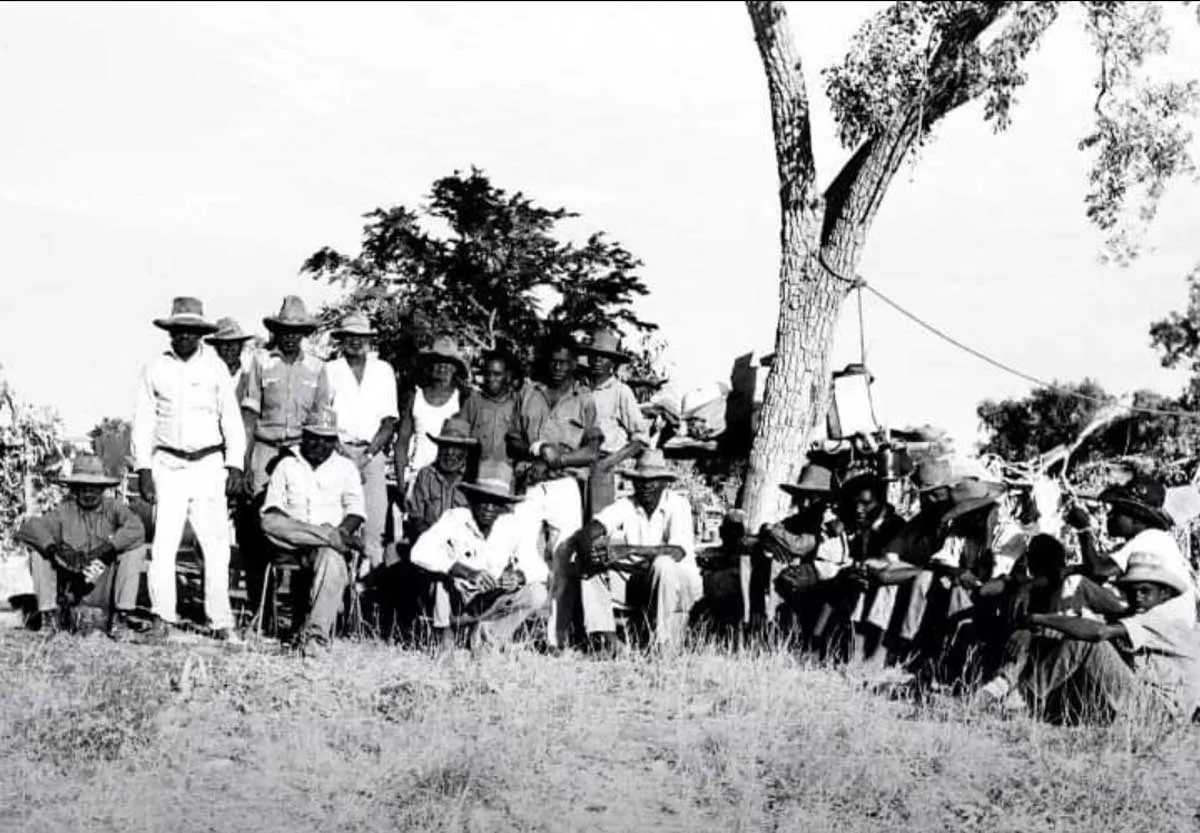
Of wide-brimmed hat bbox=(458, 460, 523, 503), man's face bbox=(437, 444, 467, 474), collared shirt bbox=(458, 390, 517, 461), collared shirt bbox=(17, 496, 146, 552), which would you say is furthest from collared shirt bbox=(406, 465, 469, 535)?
collared shirt bbox=(17, 496, 146, 552)

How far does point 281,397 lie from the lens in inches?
368

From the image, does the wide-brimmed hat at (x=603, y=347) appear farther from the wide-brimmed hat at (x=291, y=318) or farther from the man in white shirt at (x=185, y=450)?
the man in white shirt at (x=185, y=450)

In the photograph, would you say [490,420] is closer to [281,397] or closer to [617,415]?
[617,415]

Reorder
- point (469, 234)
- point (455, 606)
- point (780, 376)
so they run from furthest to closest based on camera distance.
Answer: point (469, 234)
point (780, 376)
point (455, 606)

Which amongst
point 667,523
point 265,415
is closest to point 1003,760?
point 667,523

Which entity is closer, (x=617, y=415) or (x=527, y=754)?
(x=527, y=754)

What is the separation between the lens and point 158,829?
219 inches

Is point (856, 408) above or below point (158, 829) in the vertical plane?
above

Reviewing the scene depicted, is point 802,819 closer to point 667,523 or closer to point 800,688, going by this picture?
point 800,688

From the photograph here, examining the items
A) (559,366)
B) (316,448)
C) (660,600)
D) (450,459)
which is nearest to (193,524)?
(316,448)

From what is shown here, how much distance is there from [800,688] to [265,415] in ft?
13.0

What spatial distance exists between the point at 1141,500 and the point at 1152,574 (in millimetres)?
626

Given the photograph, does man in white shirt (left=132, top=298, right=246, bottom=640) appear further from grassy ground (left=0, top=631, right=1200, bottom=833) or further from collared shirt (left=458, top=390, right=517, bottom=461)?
collared shirt (left=458, top=390, right=517, bottom=461)

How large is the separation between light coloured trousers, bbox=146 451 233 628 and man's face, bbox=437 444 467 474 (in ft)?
4.35
